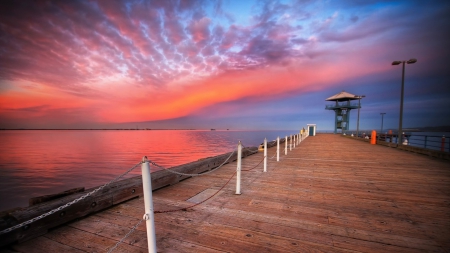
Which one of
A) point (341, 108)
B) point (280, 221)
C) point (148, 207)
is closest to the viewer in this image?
point (148, 207)

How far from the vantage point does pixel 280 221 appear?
3145 mm

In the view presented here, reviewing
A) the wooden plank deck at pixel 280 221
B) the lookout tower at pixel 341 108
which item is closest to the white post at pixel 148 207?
the wooden plank deck at pixel 280 221

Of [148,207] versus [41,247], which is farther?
[41,247]

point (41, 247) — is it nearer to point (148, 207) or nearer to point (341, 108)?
point (148, 207)

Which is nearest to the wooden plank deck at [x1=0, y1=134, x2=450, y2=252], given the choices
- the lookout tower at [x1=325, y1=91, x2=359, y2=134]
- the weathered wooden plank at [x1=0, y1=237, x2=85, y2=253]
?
the weathered wooden plank at [x1=0, y1=237, x2=85, y2=253]

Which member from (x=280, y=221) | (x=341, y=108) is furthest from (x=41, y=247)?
(x=341, y=108)

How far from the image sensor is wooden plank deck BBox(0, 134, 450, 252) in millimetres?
2508

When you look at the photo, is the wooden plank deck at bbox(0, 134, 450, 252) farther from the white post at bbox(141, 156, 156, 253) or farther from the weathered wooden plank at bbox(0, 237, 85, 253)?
the white post at bbox(141, 156, 156, 253)

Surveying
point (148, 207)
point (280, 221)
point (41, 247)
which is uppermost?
point (148, 207)

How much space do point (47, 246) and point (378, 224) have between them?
490 centimetres

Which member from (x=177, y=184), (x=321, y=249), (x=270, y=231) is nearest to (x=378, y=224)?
(x=321, y=249)

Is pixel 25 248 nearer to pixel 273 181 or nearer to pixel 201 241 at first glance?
pixel 201 241

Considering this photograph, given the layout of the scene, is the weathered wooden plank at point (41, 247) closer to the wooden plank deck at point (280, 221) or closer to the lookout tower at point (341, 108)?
the wooden plank deck at point (280, 221)

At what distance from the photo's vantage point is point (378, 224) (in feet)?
10.1
